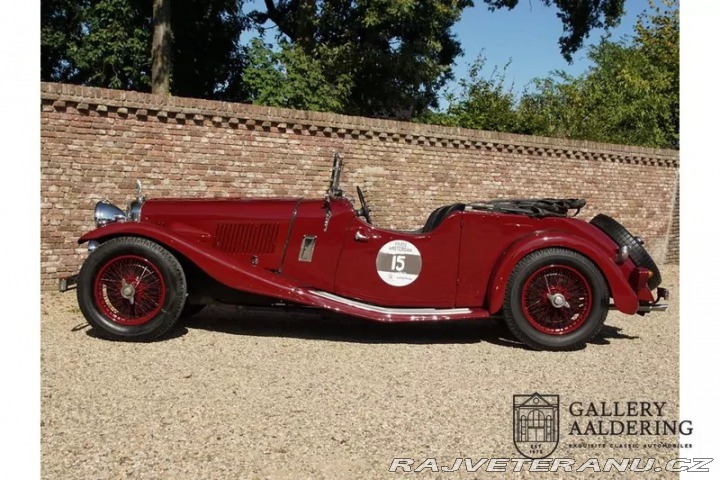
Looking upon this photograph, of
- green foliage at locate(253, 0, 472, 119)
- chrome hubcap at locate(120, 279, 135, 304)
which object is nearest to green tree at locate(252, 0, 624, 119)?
green foliage at locate(253, 0, 472, 119)

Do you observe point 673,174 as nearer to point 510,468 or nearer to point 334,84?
point 334,84

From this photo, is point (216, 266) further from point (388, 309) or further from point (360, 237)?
point (388, 309)

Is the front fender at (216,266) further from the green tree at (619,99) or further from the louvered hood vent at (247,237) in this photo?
the green tree at (619,99)

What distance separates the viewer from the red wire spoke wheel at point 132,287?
15.9 feet

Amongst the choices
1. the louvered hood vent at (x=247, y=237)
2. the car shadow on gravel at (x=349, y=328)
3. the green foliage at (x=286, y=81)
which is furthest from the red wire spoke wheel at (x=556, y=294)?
the green foliage at (x=286, y=81)

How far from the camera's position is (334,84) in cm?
1352

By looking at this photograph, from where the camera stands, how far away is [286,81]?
1091 centimetres

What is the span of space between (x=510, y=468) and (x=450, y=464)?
0.92ft

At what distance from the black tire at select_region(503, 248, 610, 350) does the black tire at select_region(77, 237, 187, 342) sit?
2.69m

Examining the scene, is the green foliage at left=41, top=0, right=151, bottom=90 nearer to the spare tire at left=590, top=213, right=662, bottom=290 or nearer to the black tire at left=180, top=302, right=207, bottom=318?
the black tire at left=180, top=302, right=207, bottom=318

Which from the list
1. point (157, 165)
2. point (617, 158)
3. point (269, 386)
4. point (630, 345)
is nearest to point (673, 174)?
point (617, 158)

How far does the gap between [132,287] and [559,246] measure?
3.47 meters

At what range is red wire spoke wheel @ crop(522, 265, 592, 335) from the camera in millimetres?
4918

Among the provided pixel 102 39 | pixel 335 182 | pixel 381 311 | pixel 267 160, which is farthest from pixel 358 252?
pixel 102 39
